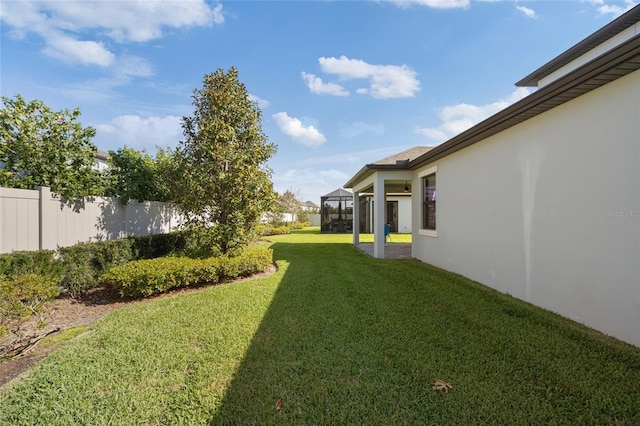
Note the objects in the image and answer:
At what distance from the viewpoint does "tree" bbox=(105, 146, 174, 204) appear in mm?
7380

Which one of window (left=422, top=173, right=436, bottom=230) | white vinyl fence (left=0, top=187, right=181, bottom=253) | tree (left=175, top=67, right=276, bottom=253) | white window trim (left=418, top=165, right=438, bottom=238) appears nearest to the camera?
white vinyl fence (left=0, top=187, right=181, bottom=253)

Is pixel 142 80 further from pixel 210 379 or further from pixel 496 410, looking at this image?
pixel 496 410

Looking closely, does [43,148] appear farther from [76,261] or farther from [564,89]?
[564,89]

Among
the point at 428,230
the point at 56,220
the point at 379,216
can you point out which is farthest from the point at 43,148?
the point at 428,230

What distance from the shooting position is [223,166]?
7.32m

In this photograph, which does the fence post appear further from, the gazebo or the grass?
the gazebo

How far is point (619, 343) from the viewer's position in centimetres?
324

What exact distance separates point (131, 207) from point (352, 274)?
6284mm

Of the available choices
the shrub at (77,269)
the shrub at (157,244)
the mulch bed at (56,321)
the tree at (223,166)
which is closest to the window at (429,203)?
the tree at (223,166)

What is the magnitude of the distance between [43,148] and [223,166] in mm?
3431

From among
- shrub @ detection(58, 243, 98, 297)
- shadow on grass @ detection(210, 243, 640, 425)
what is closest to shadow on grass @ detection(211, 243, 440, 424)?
shadow on grass @ detection(210, 243, 640, 425)

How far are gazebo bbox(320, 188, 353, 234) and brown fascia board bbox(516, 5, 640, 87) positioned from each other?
1402cm

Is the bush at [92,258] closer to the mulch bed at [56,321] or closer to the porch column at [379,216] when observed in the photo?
the mulch bed at [56,321]

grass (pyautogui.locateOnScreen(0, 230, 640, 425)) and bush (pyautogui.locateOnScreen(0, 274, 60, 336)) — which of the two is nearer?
grass (pyautogui.locateOnScreen(0, 230, 640, 425))
